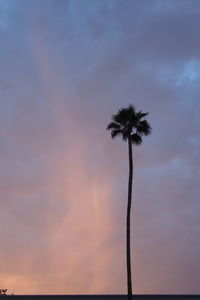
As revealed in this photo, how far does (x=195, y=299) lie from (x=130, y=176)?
210 feet

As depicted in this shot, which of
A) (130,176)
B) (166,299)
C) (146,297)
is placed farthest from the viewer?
(166,299)

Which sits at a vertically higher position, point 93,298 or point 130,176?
point 130,176

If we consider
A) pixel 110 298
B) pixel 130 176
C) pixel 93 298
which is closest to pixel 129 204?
pixel 130 176

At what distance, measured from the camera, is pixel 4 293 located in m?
103

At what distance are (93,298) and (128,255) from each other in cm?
8442

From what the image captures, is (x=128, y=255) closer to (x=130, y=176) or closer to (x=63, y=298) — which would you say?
(x=130, y=176)

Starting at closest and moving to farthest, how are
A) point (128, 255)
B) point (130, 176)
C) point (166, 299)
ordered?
Result: point (128, 255), point (130, 176), point (166, 299)

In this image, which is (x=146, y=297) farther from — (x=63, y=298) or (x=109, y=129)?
(x=109, y=129)

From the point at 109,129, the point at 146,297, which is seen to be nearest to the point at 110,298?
the point at 146,297

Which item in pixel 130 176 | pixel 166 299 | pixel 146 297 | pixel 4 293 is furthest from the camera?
pixel 166 299

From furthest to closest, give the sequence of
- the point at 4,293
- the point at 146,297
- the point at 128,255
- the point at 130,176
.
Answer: the point at 146,297 < the point at 4,293 < the point at 130,176 < the point at 128,255

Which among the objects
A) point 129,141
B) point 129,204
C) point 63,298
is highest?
point 129,141

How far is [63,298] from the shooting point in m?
130

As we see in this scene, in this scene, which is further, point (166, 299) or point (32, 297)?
point (166, 299)
